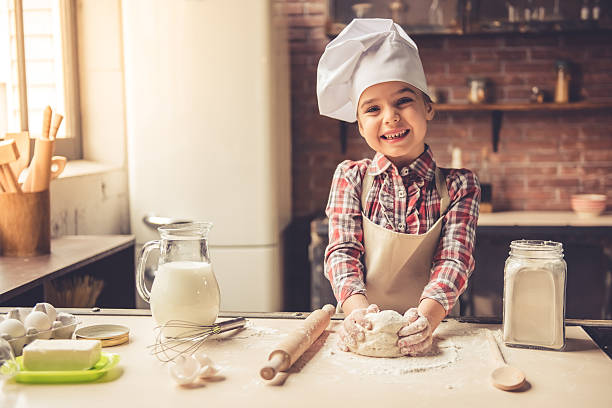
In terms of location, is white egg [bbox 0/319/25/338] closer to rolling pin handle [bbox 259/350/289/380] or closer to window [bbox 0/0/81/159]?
rolling pin handle [bbox 259/350/289/380]

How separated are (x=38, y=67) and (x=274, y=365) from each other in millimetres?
2313

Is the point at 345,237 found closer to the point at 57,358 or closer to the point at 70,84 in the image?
the point at 57,358

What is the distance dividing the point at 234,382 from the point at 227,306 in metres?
2.07

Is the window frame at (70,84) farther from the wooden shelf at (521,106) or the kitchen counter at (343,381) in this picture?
the kitchen counter at (343,381)

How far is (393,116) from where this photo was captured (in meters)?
1.39

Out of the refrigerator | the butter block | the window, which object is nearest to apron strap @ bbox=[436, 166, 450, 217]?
the butter block

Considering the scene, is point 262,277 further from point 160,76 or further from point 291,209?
point 160,76

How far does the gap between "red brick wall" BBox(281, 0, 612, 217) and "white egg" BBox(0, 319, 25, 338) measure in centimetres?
259

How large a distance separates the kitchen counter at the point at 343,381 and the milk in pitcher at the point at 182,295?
5cm

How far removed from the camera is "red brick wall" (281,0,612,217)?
341cm

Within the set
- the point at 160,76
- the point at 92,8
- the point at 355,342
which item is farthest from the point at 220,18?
the point at 355,342

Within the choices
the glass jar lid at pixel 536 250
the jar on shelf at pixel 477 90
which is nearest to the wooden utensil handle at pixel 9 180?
the glass jar lid at pixel 536 250

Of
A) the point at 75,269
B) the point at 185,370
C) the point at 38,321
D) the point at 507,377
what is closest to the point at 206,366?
the point at 185,370

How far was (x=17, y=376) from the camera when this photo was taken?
0.97 m
